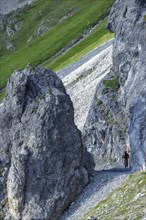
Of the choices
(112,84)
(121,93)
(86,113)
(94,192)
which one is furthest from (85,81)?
(94,192)

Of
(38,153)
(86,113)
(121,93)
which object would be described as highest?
(38,153)

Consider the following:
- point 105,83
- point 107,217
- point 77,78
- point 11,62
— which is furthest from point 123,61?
point 11,62

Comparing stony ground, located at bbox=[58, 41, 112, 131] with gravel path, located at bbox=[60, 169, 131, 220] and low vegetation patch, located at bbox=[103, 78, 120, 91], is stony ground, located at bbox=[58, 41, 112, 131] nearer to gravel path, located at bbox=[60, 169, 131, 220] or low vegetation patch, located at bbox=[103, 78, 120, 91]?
low vegetation patch, located at bbox=[103, 78, 120, 91]

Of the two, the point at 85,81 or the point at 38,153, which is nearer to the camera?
the point at 38,153

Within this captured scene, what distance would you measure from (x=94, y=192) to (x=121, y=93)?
1973cm

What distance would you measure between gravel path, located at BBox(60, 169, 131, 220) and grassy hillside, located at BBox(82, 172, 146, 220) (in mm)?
1235

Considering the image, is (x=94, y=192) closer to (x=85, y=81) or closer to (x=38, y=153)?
(x=38, y=153)

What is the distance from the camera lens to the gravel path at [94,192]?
39375mm

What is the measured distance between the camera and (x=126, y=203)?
35.2m

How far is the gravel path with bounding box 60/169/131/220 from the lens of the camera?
3938 cm

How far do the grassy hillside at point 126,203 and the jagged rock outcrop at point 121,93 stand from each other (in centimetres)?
727

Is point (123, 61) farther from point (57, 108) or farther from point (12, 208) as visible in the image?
point (12, 208)

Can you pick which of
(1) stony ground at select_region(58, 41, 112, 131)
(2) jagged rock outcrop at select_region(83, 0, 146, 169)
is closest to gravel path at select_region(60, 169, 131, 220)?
(2) jagged rock outcrop at select_region(83, 0, 146, 169)

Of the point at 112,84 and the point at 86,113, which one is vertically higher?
the point at 112,84
